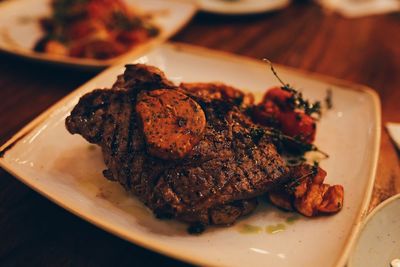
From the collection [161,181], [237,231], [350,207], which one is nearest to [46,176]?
[161,181]

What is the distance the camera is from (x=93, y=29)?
4238mm

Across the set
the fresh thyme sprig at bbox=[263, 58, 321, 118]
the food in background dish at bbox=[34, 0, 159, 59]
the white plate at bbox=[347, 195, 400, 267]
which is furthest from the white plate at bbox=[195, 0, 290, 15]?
the white plate at bbox=[347, 195, 400, 267]

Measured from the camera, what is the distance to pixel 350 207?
7.39 ft

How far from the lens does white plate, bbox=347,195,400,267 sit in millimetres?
2014

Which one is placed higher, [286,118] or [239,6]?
[286,118]

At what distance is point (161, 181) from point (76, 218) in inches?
21.8

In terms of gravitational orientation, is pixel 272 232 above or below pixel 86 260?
above

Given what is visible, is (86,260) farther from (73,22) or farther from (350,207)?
(73,22)

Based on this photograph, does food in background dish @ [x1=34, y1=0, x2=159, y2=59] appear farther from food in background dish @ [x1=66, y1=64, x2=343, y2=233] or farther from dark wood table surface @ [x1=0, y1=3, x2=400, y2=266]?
food in background dish @ [x1=66, y1=64, x2=343, y2=233]

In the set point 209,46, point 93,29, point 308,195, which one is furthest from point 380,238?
point 93,29

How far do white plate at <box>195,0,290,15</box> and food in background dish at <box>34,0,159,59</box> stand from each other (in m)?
0.92

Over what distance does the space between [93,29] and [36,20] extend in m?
0.87

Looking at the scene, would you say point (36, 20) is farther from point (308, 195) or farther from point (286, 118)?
point (308, 195)

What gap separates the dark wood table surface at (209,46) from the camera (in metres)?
2.10
